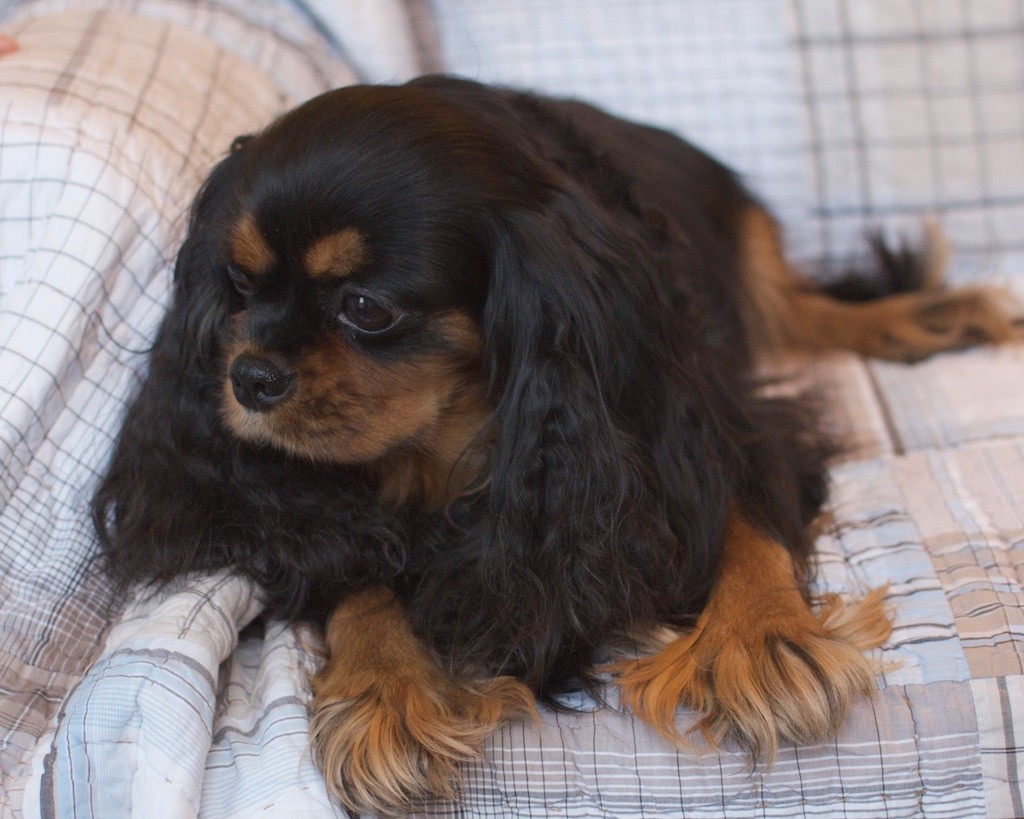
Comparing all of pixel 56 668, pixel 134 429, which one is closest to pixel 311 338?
pixel 134 429

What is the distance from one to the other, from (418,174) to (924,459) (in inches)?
40.0

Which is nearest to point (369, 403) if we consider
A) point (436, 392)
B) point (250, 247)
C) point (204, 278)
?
point (436, 392)

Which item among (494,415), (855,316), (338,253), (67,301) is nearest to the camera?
(338,253)

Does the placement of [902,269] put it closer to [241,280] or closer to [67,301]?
[241,280]

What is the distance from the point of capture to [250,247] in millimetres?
1344

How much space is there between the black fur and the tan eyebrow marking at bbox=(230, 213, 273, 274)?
3cm

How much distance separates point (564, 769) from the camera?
132cm

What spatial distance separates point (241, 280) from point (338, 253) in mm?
194

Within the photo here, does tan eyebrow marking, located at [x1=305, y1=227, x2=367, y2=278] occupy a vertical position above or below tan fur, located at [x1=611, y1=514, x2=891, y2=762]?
above

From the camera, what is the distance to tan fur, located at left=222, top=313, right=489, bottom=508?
133 centimetres

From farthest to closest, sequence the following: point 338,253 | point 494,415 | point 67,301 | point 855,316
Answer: point 855,316
point 67,301
point 494,415
point 338,253

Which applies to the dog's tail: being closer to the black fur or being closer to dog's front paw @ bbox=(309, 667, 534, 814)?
the black fur

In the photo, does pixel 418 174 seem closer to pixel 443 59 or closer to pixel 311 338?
pixel 311 338

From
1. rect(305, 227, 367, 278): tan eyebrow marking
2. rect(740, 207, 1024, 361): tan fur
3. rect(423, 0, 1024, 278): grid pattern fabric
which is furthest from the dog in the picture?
rect(423, 0, 1024, 278): grid pattern fabric
